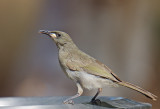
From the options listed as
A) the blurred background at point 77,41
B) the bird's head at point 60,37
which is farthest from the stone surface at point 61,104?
the blurred background at point 77,41

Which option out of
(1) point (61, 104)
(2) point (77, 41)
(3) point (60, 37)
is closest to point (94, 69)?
(3) point (60, 37)

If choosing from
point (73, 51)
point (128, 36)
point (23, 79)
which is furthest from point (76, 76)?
point (128, 36)

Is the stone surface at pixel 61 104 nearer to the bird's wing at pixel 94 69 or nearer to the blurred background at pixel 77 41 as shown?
the bird's wing at pixel 94 69

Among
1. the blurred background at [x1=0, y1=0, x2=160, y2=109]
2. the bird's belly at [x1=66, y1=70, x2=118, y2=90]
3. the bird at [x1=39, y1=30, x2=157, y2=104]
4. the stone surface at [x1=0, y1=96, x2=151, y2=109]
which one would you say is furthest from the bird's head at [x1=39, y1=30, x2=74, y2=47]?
the blurred background at [x1=0, y1=0, x2=160, y2=109]

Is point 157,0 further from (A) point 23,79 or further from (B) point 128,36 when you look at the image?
(A) point 23,79

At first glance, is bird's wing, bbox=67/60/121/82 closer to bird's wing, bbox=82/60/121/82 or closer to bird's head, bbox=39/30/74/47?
bird's wing, bbox=82/60/121/82
